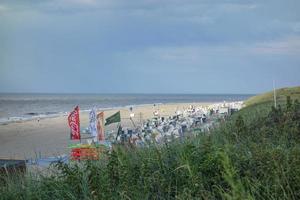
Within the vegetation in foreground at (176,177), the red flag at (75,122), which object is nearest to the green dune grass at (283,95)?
the red flag at (75,122)

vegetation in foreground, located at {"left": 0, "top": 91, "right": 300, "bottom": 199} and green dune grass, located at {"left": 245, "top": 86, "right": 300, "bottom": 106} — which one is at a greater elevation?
green dune grass, located at {"left": 245, "top": 86, "right": 300, "bottom": 106}

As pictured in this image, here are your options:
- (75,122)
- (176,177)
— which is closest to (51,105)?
(75,122)

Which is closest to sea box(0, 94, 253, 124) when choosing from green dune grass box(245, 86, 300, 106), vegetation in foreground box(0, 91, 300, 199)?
green dune grass box(245, 86, 300, 106)

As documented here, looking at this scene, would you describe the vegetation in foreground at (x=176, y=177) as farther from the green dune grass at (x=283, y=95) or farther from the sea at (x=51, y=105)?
the sea at (x=51, y=105)

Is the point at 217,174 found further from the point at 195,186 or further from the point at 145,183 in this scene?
the point at 145,183

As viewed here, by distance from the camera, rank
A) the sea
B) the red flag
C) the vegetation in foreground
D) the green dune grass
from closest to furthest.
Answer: the vegetation in foreground
the red flag
the green dune grass
the sea

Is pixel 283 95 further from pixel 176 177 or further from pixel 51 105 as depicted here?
pixel 51 105

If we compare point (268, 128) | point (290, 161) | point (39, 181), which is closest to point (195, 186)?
point (290, 161)

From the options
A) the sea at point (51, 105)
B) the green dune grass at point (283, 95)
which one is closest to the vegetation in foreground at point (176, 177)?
the green dune grass at point (283, 95)

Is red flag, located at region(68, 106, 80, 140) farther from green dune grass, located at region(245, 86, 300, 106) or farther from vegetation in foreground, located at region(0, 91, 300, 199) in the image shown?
vegetation in foreground, located at region(0, 91, 300, 199)

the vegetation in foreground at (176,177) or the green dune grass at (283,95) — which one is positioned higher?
the green dune grass at (283,95)

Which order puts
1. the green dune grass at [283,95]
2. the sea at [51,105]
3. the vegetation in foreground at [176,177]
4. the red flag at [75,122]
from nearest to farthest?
the vegetation in foreground at [176,177] < the red flag at [75,122] < the green dune grass at [283,95] < the sea at [51,105]

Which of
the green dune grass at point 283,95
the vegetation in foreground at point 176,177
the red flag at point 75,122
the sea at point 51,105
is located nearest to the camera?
the vegetation in foreground at point 176,177

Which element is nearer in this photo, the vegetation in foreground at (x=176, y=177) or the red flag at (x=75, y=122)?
the vegetation in foreground at (x=176, y=177)
